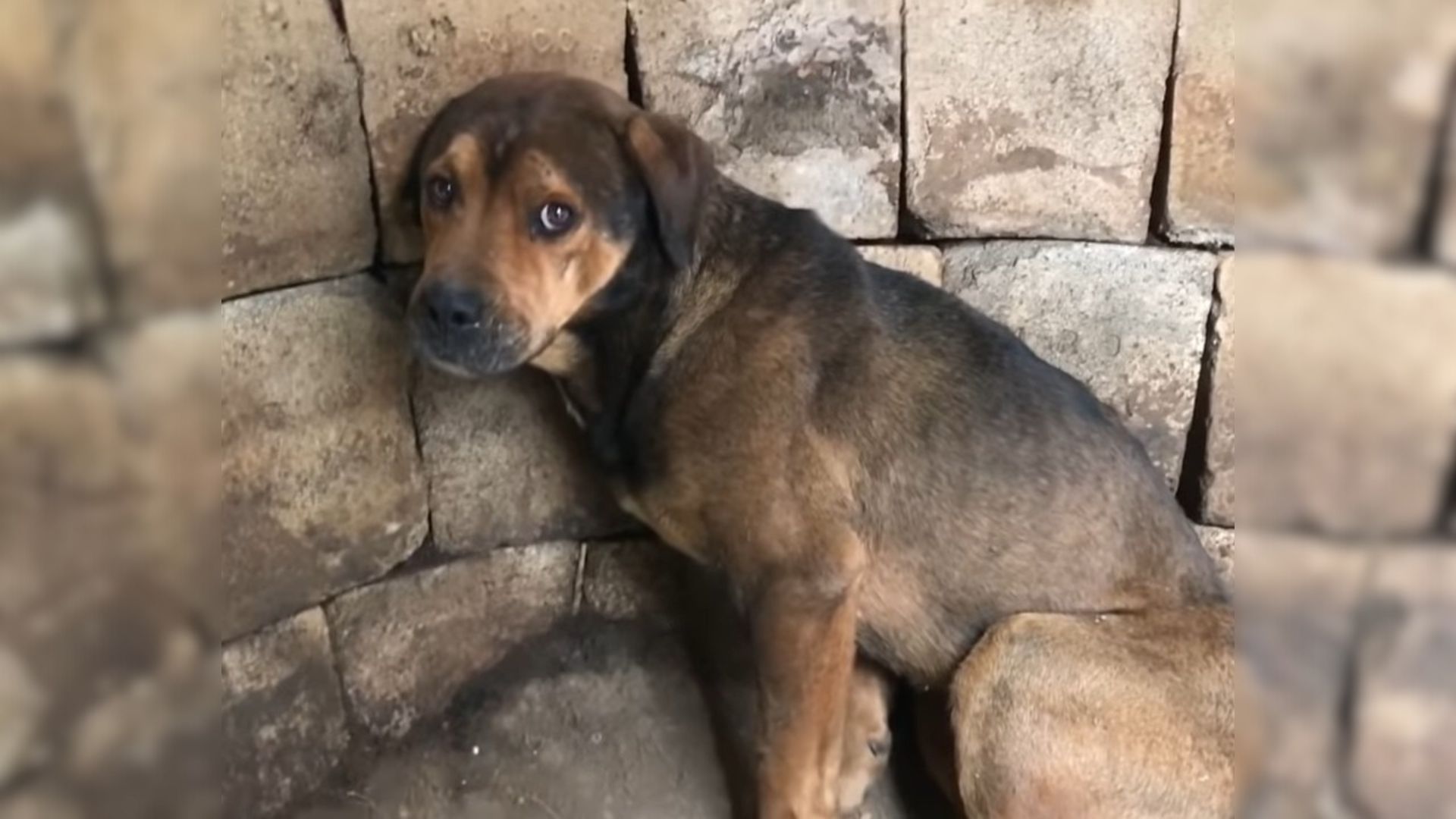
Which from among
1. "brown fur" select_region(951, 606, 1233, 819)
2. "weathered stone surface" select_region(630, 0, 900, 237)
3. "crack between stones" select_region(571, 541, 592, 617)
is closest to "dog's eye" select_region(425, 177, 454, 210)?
"weathered stone surface" select_region(630, 0, 900, 237)

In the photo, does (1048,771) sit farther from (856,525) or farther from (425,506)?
(425,506)

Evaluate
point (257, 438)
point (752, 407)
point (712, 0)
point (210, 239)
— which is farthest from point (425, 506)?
point (210, 239)

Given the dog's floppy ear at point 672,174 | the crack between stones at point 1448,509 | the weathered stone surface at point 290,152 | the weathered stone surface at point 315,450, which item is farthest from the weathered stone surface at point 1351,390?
the weathered stone surface at point 315,450

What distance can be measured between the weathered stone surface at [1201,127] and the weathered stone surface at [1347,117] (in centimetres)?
237

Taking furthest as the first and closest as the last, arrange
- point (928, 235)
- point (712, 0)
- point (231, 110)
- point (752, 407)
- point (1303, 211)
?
point (928, 235)
point (712, 0)
point (752, 407)
point (231, 110)
point (1303, 211)

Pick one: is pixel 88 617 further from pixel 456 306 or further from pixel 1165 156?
pixel 1165 156

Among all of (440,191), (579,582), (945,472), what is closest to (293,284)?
(440,191)

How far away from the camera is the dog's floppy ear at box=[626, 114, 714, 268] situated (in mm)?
2525

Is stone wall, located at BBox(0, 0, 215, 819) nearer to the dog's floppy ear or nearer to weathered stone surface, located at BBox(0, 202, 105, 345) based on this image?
weathered stone surface, located at BBox(0, 202, 105, 345)

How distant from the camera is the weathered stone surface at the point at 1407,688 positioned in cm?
71

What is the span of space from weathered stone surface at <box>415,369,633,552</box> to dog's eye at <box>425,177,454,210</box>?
0.59 m

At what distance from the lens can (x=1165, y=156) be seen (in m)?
3.10

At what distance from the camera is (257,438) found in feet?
8.62

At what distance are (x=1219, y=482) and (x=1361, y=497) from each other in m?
2.72
